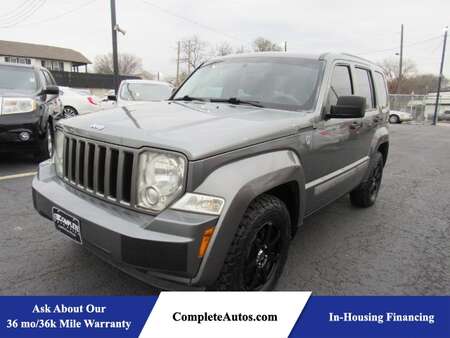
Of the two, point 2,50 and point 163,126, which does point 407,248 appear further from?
point 2,50

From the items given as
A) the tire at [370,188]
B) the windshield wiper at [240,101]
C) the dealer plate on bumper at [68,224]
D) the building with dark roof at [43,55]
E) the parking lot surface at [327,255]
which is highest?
the building with dark roof at [43,55]

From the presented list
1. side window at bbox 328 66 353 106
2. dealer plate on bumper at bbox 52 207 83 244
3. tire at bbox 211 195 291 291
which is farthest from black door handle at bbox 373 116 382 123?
dealer plate on bumper at bbox 52 207 83 244

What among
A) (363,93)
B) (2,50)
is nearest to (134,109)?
(363,93)

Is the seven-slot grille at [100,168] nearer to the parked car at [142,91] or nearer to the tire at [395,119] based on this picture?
the parked car at [142,91]

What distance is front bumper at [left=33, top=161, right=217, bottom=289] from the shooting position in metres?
1.84

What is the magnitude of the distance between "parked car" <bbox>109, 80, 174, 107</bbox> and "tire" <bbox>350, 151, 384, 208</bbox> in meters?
5.77

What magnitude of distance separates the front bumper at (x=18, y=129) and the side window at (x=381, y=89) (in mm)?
5113

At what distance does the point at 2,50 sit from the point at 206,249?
5539 cm

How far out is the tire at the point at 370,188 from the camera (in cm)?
452

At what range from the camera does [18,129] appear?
561cm

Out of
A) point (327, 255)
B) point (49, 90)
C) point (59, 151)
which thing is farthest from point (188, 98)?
point (49, 90)

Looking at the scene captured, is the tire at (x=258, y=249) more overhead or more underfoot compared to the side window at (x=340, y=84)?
more underfoot

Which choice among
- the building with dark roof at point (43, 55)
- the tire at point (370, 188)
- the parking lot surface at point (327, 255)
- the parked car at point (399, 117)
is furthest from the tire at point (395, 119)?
the building with dark roof at point (43, 55)

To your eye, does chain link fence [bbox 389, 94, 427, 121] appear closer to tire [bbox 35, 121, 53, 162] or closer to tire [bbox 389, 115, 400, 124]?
tire [bbox 389, 115, 400, 124]
